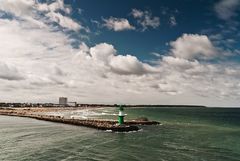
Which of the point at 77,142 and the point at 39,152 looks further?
the point at 77,142

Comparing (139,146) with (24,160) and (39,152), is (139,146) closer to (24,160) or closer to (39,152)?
(39,152)

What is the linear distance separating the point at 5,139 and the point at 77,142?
34.0 feet

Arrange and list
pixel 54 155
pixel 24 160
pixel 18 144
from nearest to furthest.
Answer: pixel 24 160 < pixel 54 155 < pixel 18 144

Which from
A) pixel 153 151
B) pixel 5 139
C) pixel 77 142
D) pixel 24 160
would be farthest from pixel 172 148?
pixel 5 139

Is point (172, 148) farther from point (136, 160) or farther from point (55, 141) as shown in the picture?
point (55, 141)

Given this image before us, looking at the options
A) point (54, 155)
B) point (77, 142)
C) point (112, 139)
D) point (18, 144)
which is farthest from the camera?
point (112, 139)

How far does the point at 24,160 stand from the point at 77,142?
1202cm

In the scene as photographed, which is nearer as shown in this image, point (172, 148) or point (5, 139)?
point (172, 148)

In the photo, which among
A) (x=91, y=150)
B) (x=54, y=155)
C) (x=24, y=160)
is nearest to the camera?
(x=24, y=160)

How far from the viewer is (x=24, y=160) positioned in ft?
97.7

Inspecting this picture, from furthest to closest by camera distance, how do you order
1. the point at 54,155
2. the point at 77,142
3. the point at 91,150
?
the point at 77,142
the point at 91,150
the point at 54,155

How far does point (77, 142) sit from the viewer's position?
1623 inches

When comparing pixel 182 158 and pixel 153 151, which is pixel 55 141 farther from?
pixel 182 158

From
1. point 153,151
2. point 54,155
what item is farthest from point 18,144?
point 153,151
